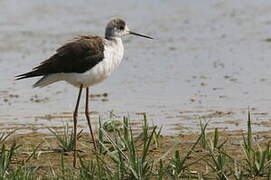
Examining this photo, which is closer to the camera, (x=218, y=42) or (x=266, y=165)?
(x=266, y=165)

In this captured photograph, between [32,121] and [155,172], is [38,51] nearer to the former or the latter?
[32,121]

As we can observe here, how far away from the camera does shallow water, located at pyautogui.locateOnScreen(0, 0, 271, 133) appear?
10.1m

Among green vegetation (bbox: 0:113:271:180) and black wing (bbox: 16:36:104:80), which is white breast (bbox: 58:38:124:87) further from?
green vegetation (bbox: 0:113:271:180)

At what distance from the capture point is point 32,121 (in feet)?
32.3

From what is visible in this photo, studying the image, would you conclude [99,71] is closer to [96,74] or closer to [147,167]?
[96,74]

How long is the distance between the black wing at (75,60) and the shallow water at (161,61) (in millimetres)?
1575

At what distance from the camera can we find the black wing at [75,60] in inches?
316

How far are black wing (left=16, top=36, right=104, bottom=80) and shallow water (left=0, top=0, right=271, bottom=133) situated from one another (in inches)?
62.0

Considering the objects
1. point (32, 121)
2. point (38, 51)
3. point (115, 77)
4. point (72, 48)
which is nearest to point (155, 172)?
point (72, 48)

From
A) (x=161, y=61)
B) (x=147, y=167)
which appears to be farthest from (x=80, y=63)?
(x=161, y=61)

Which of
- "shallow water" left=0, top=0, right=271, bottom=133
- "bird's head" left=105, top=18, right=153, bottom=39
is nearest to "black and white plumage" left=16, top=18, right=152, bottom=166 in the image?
"bird's head" left=105, top=18, right=153, bottom=39

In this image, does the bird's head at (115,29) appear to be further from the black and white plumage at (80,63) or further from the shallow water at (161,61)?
the shallow water at (161,61)

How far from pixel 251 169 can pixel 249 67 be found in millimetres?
6168

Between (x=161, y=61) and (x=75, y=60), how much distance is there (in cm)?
545
